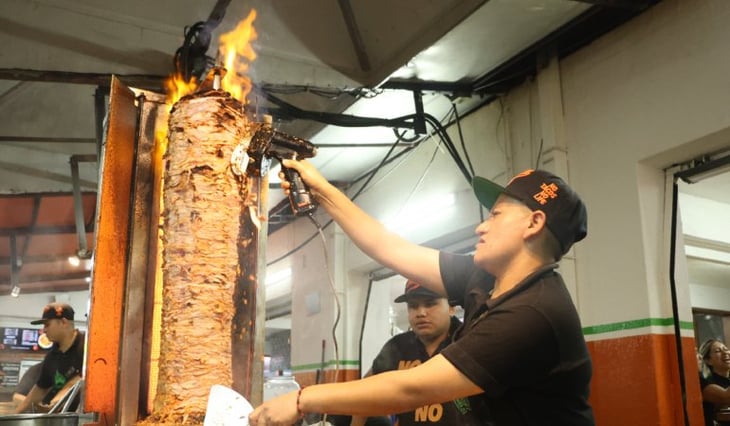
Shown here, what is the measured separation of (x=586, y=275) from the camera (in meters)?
4.45

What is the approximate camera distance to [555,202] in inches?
83.0

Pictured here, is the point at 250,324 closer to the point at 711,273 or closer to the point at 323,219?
the point at 323,219

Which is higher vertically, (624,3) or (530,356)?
(624,3)

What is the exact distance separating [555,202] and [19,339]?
15.8 metres

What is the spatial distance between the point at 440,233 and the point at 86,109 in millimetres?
3269

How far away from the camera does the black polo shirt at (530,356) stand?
177 cm

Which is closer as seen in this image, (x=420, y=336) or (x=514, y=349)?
(x=514, y=349)

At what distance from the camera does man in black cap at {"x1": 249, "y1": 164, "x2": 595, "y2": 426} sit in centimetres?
177

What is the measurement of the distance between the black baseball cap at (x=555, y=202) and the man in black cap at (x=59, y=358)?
4624 mm

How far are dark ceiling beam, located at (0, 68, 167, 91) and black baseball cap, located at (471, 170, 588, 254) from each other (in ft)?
9.44

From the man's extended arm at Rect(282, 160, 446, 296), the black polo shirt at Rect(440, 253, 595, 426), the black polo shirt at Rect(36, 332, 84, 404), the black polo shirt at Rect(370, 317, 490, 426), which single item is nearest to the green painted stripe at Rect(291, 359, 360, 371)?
the black polo shirt at Rect(36, 332, 84, 404)

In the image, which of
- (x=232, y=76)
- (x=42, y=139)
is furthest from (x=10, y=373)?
(x=232, y=76)

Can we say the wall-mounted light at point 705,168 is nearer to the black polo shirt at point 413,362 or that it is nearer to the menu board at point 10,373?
the black polo shirt at point 413,362

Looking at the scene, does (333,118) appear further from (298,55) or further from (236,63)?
(236,63)
